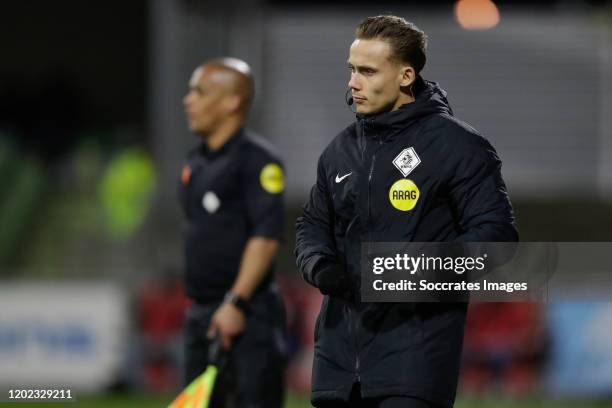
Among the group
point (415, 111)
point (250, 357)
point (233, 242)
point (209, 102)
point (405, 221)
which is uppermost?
point (209, 102)

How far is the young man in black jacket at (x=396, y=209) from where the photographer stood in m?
3.43

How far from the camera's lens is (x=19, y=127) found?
19859 mm

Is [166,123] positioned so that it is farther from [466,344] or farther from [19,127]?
[19,127]

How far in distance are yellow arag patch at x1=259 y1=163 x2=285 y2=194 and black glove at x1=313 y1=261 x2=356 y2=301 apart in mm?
1941

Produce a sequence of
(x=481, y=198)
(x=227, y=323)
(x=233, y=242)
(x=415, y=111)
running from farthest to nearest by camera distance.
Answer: (x=233, y=242), (x=227, y=323), (x=415, y=111), (x=481, y=198)

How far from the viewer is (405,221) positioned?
11.3 ft

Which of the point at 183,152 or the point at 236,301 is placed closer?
the point at 236,301

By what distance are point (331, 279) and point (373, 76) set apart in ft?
1.95

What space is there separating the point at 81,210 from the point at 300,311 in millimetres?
6451

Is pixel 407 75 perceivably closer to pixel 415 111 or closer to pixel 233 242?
pixel 415 111

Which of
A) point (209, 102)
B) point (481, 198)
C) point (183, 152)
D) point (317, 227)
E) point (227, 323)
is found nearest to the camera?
point (481, 198)

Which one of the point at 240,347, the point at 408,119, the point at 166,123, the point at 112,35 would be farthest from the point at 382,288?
the point at 112,35

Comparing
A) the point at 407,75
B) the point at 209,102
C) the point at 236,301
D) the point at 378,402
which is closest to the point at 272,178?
the point at 209,102

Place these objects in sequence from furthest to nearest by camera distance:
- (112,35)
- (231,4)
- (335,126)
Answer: (112,35) < (335,126) < (231,4)
